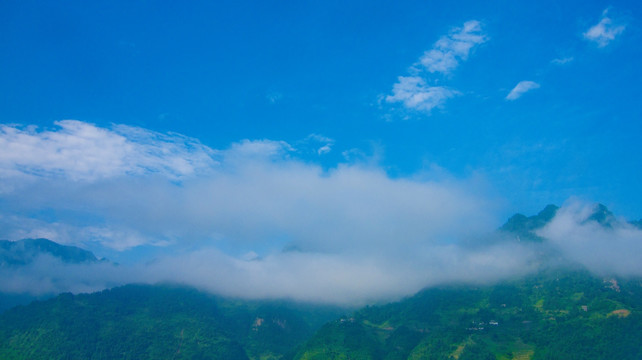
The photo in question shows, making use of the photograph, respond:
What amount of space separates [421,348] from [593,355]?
71580 mm

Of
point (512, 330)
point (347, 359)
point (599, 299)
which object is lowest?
point (347, 359)

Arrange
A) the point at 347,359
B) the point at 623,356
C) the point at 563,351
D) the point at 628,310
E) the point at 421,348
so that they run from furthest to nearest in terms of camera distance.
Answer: the point at 347,359
the point at 421,348
the point at 628,310
the point at 563,351
the point at 623,356

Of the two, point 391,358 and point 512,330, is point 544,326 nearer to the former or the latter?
point 512,330

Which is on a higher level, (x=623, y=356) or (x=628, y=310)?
(x=628, y=310)

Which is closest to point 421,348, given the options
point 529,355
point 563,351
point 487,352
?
point 487,352

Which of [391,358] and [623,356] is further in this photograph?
[391,358]

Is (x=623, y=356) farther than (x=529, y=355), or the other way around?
(x=529, y=355)

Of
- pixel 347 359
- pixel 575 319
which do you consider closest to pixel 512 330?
pixel 575 319

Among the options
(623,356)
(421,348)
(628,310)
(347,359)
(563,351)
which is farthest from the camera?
(347,359)

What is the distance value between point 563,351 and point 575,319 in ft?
106

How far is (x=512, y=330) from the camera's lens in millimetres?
198375

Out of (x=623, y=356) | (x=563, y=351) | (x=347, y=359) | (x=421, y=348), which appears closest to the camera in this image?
(x=623, y=356)

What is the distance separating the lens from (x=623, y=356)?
476 ft

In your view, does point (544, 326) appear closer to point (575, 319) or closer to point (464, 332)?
point (575, 319)
